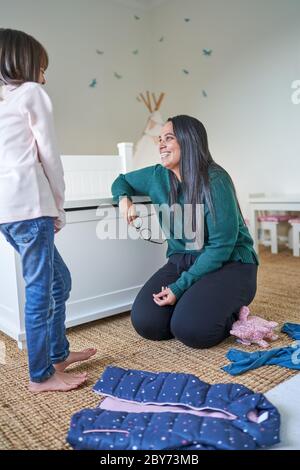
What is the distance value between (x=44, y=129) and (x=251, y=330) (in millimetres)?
775

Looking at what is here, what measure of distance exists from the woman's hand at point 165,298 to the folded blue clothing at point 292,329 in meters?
0.36

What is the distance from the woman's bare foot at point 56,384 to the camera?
0.96 meters

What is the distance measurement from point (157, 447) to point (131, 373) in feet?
0.99

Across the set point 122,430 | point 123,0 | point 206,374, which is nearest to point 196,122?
point 206,374

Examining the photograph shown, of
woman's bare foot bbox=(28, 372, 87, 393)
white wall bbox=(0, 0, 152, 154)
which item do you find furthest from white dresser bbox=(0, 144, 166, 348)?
white wall bbox=(0, 0, 152, 154)

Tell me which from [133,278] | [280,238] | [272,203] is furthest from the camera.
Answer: [280,238]

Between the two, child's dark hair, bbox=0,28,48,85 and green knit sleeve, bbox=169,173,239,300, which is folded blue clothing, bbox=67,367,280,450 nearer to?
green knit sleeve, bbox=169,173,239,300

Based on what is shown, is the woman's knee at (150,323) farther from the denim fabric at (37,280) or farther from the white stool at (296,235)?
the white stool at (296,235)

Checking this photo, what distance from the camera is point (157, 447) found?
0.69 m

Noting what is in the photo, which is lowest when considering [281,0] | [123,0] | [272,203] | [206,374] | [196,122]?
[206,374]

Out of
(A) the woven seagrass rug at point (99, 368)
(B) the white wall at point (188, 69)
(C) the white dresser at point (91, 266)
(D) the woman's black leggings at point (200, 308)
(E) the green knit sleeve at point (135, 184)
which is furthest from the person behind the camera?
(B) the white wall at point (188, 69)

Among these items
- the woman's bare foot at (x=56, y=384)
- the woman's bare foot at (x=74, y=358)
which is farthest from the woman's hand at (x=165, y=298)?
the woman's bare foot at (x=56, y=384)

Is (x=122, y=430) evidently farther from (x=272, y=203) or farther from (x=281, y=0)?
(x=281, y=0)

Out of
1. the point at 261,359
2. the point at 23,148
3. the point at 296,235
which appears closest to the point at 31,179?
the point at 23,148
